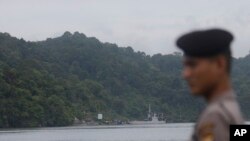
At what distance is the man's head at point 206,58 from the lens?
128 inches

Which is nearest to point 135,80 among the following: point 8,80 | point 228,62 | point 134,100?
point 134,100

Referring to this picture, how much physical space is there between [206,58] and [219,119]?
0.26 meters

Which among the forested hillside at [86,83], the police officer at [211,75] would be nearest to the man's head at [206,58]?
the police officer at [211,75]

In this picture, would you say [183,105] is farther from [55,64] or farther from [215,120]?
[215,120]

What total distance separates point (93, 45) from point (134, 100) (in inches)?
904

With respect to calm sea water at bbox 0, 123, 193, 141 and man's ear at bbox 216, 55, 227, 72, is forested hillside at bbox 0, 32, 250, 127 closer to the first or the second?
calm sea water at bbox 0, 123, 193, 141

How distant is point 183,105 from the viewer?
151 meters

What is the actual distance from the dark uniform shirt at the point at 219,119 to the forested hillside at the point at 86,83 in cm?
9913

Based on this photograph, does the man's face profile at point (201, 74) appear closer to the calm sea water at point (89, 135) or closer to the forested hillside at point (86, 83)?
the calm sea water at point (89, 135)

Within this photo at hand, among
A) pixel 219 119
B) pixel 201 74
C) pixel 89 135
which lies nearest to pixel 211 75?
pixel 201 74

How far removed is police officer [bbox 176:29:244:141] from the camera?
10.5 ft

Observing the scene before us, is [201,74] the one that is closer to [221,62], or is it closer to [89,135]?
[221,62]

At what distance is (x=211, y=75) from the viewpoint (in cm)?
325

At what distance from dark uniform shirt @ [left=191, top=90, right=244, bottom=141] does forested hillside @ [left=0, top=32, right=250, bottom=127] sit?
3903 inches
